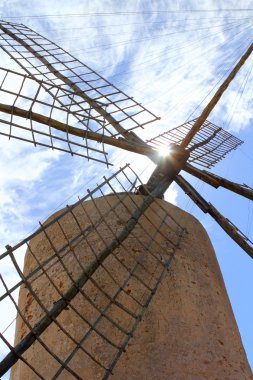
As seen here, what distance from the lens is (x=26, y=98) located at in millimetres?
4648

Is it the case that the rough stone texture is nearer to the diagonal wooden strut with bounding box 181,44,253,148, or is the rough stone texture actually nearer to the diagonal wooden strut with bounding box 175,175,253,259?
the diagonal wooden strut with bounding box 175,175,253,259

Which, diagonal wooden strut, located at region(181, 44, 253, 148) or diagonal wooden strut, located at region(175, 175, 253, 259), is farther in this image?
diagonal wooden strut, located at region(181, 44, 253, 148)

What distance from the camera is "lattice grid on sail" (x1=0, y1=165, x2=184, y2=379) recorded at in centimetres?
300

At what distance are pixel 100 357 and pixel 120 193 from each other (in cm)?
174

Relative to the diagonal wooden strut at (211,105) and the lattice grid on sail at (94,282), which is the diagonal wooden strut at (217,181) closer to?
the diagonal wooden strut at (211,105)

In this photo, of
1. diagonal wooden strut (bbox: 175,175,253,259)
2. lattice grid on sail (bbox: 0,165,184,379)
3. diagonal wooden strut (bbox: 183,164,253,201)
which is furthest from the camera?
diagonal wooden strut (bbox: 183,164,253,201)

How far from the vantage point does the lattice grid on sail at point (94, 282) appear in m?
3.00

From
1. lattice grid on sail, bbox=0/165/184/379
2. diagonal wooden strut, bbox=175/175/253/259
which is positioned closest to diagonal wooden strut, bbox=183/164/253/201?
diagonal wooden strut, bbox=175/175/253/259

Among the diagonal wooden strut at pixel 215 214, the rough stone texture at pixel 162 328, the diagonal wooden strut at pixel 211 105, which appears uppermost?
the diagonal wooden strut at pixel 211 105

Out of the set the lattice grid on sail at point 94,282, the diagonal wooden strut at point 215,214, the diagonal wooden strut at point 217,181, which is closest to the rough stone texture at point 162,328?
the lattice grid on sail at point 94,282

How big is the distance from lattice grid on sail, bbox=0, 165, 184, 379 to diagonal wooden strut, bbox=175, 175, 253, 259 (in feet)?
3.16

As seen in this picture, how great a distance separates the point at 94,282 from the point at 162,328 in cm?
52

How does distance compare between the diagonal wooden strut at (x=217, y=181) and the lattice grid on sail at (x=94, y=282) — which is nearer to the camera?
the lattice grid on sail at (x=94, y=282)

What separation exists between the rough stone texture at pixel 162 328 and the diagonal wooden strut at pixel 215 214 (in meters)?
0.94
